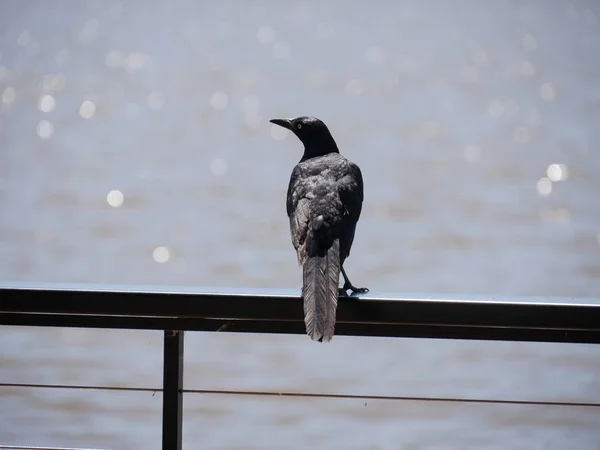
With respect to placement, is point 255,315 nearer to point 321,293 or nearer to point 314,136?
point 321,293

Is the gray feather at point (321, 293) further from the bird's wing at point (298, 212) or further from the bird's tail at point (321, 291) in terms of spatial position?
the bird's wing at point (298, 212)

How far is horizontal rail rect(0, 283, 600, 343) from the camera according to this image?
5.39ft

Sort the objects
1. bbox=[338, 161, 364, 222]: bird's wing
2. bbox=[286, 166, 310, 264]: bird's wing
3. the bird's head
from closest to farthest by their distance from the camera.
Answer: bbox=[286, 166, 310, 264]: bird's wing < bbox=[338, 161, 364, 222]: bird's wing < the bird's head

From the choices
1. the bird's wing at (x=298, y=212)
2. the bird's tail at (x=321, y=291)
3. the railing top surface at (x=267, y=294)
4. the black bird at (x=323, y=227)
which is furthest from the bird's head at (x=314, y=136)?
the railing top surface at (x=267, y=294)

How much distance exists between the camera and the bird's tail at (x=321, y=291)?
67.4 inches

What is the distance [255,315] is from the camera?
1.71m

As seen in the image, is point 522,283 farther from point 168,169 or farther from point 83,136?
point 83,136

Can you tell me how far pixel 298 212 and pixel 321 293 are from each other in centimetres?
67

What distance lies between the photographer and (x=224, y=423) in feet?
24.0

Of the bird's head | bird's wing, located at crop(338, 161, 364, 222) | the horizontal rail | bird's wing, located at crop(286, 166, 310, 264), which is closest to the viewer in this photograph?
the horizontal rail

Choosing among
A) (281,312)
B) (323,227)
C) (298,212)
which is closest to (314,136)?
(298,212)

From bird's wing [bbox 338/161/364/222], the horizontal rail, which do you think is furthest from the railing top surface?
bird's wing [bbox 338/161/364/222]

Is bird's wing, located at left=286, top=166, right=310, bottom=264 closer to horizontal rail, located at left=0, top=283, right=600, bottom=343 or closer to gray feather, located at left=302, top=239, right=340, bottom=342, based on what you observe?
gray feather, located at left=302, top=239, right=340, bottom=342

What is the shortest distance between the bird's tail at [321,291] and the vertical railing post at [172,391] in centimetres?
24
